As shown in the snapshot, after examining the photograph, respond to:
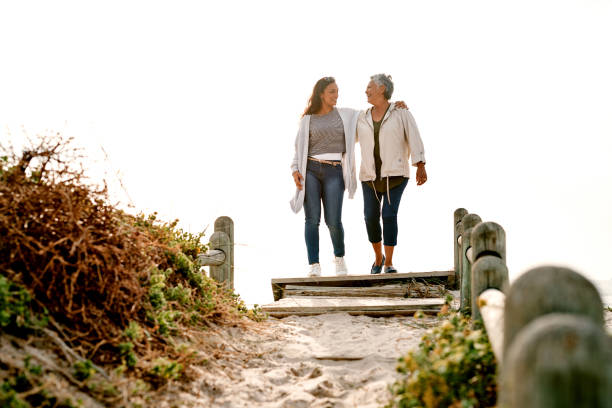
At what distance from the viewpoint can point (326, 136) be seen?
7.14m

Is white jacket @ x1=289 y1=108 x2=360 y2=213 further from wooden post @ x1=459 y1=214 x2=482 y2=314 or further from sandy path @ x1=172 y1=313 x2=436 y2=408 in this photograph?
wooden post @ x1=459 y1=214 x2=482 y2=314

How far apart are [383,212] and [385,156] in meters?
0.75

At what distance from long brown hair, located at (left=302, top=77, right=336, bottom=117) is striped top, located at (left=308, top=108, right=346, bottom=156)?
0.62 ft

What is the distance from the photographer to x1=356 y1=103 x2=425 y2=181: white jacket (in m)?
7.03

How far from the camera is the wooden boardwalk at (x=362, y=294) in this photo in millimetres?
6199

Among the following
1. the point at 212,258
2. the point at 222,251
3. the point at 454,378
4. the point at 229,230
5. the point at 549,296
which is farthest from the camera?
the point at 229,230

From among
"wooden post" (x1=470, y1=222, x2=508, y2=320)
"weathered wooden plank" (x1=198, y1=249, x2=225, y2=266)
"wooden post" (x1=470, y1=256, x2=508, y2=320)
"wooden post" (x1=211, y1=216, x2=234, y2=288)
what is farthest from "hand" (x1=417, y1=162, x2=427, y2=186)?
"wooden post" (x1=470, y1=256, x2=508, y2=320)

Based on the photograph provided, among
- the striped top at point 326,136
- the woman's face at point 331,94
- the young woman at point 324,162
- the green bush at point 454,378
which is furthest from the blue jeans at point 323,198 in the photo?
the green bush at point 454,378

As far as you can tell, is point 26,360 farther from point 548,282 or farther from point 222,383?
point 548,282

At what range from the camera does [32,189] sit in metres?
3.43

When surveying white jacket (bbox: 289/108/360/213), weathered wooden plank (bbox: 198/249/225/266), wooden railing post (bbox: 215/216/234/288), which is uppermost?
white jacket (bbox: 289/108/360/213)

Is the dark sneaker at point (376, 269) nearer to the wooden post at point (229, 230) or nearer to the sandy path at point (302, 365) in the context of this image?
the sandy path at point (302, 365)

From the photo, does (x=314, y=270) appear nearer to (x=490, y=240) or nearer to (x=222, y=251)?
(x=222, y=251)

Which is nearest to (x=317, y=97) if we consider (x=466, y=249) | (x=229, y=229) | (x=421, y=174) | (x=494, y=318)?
(x=421, y=174)
